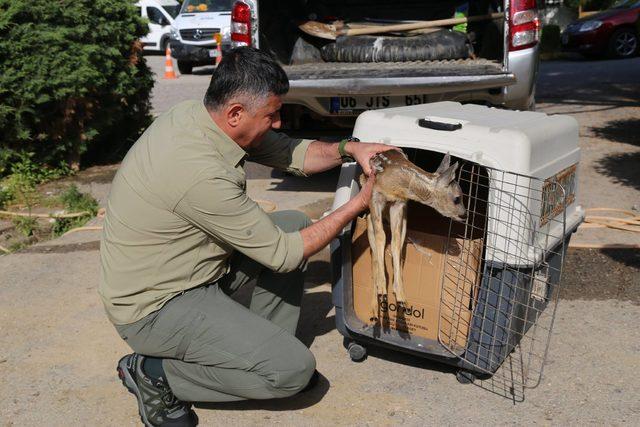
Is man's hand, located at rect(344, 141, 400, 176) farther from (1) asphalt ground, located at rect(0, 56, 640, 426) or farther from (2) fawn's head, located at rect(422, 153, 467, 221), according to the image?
(1) asphalt ground, located at rect(0, 56, 640, 426)

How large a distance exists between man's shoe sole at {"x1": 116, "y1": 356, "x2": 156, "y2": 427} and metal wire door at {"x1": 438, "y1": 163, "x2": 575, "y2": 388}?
126cm

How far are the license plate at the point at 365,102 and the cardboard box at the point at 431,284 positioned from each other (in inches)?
103

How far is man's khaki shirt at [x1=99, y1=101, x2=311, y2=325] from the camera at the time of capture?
2.73m

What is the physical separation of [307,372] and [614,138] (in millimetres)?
5561

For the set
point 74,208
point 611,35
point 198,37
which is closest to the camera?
point 74,208

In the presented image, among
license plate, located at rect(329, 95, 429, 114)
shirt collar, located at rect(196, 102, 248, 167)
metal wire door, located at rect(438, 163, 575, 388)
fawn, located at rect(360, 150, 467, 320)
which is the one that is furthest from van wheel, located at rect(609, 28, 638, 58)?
shirt collar, located at rect(196, 102, 248, 167)

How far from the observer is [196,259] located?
2912mm

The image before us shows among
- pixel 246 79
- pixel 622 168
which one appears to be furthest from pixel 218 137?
pixel 622 168

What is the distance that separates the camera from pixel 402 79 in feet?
17.8

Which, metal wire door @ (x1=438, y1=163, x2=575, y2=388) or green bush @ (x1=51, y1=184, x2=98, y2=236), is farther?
green bush @ (x1=51, y1=184, x2=98, y2=236)

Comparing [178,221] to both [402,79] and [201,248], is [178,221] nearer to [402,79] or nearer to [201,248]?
[201,248]

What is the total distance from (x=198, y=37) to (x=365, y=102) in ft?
37.4

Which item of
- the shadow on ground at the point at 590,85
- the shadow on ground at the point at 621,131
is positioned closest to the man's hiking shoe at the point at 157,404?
the shadow on ground at the point at 621,131

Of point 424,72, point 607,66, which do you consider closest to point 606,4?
point 607,66
